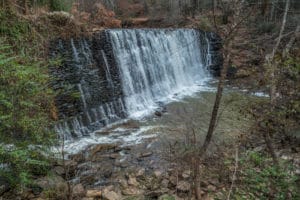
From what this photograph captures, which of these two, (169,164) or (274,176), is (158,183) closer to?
(169,164)

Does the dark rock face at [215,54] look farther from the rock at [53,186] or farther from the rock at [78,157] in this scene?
the rock at [53,186]

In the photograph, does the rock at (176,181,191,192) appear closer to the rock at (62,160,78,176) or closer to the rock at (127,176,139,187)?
the rock at (127,176,139,187)

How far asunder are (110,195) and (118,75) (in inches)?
185

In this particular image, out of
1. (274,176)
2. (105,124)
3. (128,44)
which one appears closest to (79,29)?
(128,44)

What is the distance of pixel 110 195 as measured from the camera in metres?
4.22

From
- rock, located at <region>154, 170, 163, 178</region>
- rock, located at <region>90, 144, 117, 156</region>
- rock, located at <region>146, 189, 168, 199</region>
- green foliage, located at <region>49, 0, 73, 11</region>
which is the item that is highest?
green foliage, located at <region>49, 0, 73, 11</region>

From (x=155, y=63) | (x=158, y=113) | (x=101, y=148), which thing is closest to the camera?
(x=101, y=148)

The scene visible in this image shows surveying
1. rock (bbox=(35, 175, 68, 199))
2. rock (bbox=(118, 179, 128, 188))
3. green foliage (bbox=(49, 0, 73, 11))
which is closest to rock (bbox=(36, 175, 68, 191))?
rock (bbox=(35, 175, 68, 199))

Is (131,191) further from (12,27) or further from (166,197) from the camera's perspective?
(12,27)

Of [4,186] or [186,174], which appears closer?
[4,186]

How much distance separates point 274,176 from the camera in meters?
3.28

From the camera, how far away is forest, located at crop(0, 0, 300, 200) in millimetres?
3791

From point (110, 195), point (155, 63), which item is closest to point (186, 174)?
point (110, 195)

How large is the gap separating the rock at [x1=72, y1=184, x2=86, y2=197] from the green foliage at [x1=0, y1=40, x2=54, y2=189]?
0.72 meters
